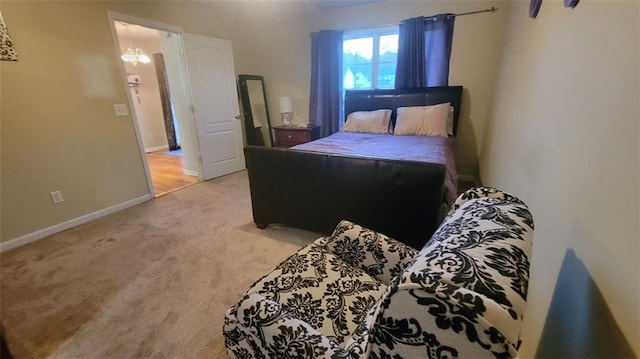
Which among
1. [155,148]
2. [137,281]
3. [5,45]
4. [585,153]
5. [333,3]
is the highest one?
[333,3]

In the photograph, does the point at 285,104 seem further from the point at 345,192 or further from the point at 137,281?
the point at 137,281

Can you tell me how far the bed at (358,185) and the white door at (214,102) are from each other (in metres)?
1.92

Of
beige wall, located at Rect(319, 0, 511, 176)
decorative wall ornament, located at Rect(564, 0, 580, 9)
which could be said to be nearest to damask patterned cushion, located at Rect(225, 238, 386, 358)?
decorative wall ornament, located at Rect(564, 0, 580, 9)

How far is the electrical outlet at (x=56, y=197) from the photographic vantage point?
8.14 ft

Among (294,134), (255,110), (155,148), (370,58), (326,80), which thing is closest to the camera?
(370,58)

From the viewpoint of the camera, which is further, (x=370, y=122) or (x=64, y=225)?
(x=370, y=122)

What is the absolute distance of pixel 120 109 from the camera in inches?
113

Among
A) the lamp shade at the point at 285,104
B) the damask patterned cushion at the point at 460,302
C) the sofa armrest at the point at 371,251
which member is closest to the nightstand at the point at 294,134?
the lamp shade at the point at 285,104

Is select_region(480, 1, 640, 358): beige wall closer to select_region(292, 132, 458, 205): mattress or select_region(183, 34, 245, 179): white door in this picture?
select_region(292, 132, 458, 205): mattress

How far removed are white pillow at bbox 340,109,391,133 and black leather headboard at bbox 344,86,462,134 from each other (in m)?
0.16

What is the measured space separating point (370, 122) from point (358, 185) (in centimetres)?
183

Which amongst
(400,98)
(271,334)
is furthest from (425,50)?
(271,334)

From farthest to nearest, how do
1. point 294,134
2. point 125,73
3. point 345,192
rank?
point 294,134, point 125,73, point 345,192

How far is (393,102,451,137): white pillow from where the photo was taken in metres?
3.09
